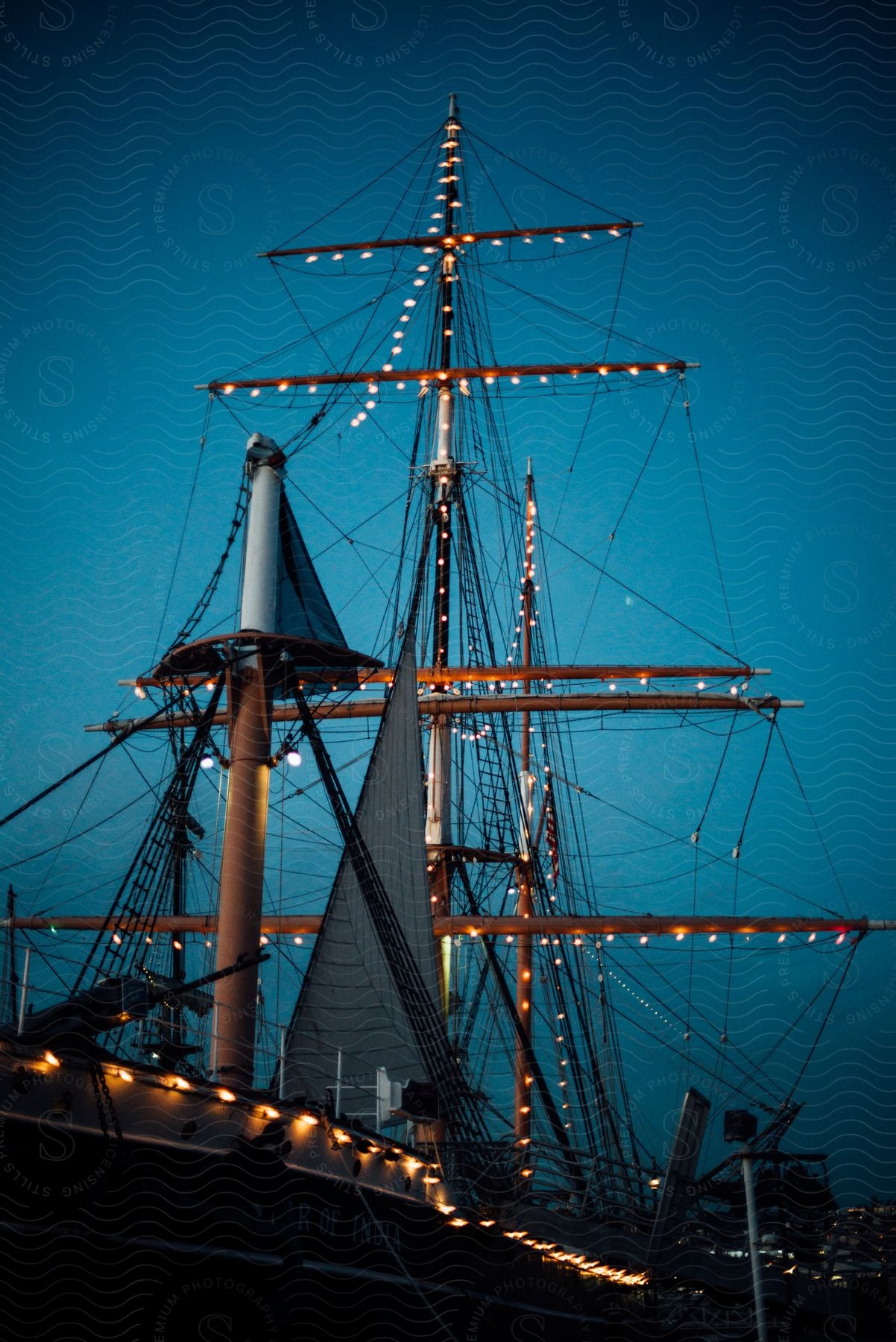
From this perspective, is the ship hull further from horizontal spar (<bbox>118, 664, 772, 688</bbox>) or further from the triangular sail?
horizontal spar (<bbox>118, 664, 772, 688</bbox>)

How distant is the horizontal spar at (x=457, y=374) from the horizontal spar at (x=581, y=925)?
6801 millimetres

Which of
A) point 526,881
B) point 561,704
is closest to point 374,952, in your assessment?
point 561,704

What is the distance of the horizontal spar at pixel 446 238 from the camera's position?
61.3 feet

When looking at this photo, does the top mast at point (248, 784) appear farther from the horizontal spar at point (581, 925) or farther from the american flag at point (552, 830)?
the american flag at point (552, 830)

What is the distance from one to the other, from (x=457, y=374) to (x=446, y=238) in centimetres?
214

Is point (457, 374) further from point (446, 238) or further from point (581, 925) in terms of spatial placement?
point (581, 925)

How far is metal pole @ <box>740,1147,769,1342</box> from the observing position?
7430mm

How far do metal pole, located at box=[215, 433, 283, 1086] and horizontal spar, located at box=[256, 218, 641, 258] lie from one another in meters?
7.06

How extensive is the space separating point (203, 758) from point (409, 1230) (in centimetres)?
405

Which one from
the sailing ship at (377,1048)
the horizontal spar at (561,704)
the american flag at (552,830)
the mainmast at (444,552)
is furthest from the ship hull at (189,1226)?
the american flag at (552,830)

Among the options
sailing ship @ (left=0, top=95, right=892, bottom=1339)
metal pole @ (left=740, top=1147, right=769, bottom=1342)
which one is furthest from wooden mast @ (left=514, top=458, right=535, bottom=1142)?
metal pole @ (left=740, top=1147, right=769, bottom=1342)

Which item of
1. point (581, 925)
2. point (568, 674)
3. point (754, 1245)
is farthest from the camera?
point (568, 674)

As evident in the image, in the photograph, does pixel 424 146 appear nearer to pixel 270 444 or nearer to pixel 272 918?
pixel 270 444

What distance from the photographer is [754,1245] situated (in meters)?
7.69
